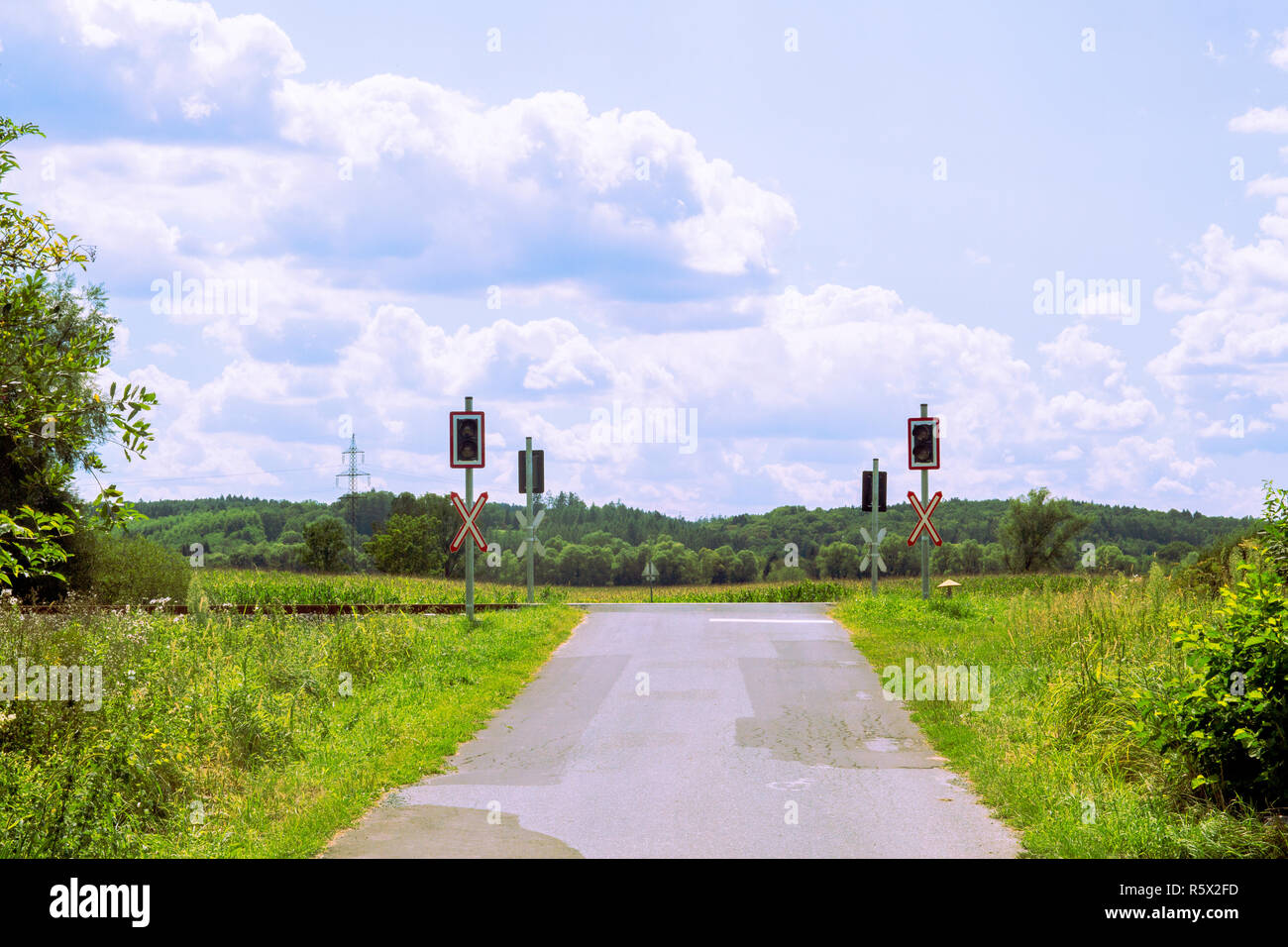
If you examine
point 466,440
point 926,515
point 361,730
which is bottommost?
point 361,730

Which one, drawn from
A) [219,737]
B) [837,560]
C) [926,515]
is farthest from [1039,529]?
[219,737]

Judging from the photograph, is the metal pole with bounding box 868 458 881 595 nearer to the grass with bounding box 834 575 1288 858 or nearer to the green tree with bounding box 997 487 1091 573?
the grass with bounding box 834 575 1288 858

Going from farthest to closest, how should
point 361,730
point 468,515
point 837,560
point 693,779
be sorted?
point 837,560, point 468,515, point 361,730, point 693,779

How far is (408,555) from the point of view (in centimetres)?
7806

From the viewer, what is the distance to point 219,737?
9.48 m

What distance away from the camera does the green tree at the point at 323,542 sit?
2992 inches

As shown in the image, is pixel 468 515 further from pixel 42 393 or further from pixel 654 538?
pixel 654 538

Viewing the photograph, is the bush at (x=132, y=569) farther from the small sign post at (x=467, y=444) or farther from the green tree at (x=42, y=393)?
the green tree at (x=42, y=393)

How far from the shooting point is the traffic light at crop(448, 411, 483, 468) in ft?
63.7

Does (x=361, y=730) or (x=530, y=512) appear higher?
(x=530, y=512)

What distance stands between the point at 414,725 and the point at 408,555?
68.9 m

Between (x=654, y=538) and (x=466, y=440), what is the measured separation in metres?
109
